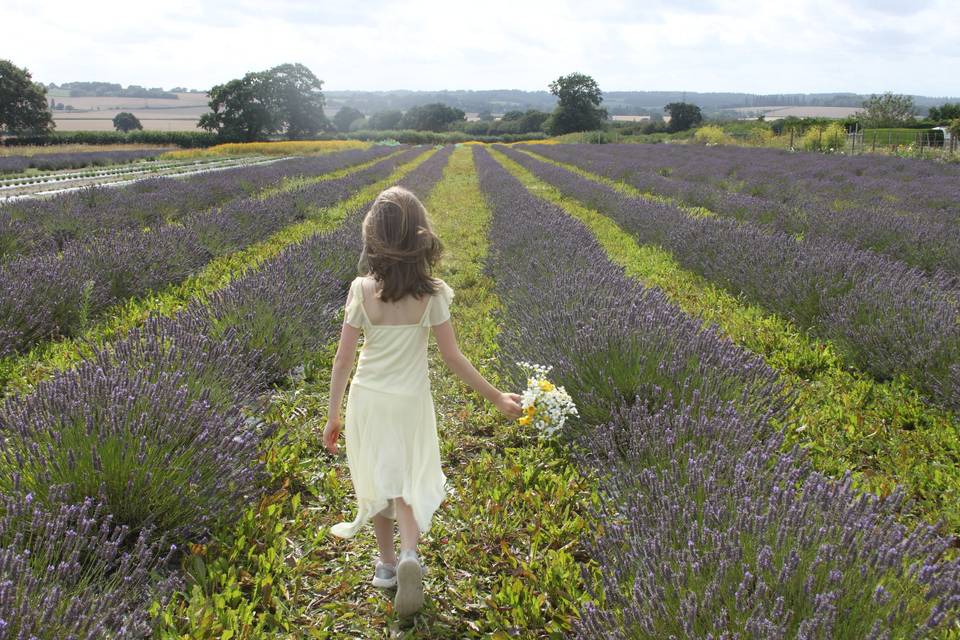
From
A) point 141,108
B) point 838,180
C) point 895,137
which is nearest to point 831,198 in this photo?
point 838,180

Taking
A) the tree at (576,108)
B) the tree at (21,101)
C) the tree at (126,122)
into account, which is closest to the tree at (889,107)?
the tree at (576,108)

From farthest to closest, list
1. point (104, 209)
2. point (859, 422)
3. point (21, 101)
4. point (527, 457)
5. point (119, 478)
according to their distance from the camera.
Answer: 1. point (21, 101)
2. point (104, 209)
3. point (859, 422)
4. point (527, 457)
5. point (119, 478)

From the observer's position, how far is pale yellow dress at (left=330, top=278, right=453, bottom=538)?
2270 millimetres

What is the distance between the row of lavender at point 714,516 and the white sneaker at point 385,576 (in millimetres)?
728

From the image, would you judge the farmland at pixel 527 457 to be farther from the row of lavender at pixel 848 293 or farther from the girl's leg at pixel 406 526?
the girl's leg at pixel 406 526

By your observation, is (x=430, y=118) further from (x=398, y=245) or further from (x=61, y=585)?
(x=61, y=585)

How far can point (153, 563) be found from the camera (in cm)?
234

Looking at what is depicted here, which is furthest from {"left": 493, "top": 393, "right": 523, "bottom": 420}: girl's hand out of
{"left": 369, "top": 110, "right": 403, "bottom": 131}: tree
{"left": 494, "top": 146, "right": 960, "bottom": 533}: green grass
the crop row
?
{"left": 369, "top": 110, "right": 403, "bottom": 131}: tree

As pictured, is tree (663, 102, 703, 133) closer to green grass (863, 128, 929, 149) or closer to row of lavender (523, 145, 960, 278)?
green grass (863, 128, 929, 149)

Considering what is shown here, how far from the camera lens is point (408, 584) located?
7.22 feet

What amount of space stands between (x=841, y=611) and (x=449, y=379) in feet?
10.5

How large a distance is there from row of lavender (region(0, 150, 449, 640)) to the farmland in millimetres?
13

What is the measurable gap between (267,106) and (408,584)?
68.2 m

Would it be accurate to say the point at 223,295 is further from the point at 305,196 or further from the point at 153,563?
the point at 305,196
